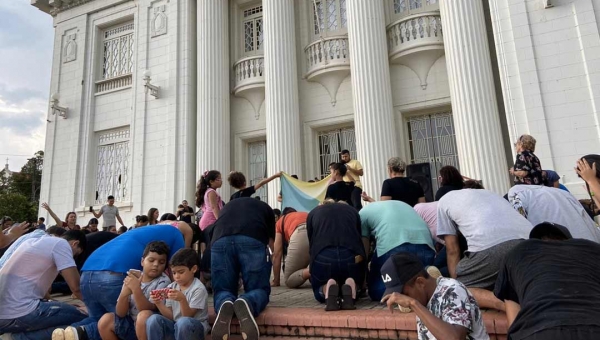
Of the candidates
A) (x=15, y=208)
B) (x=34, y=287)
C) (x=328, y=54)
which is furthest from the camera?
(x=15, y=208)

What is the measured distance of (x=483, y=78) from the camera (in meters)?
9.79

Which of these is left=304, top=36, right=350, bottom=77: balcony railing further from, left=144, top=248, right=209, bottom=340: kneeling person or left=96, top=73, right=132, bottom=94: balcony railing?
left=144, top=248, right=209, bottom=340: kneeling person

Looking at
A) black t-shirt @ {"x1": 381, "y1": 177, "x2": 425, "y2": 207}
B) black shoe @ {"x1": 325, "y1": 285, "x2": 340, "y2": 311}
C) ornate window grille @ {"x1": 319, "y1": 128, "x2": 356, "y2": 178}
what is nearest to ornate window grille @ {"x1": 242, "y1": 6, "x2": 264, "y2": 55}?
ornate window grille @ {"x1": 319, "y1": 128, "x2": 356, "y2": 178}

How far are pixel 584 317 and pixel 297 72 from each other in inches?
474

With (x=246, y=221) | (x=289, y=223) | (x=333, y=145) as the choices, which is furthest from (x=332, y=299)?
(x=333, y=145)

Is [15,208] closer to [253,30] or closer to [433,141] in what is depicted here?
[253,30]

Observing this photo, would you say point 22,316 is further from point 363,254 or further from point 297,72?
point 297,72

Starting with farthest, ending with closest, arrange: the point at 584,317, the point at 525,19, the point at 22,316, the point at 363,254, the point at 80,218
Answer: the point at 80,218
the point at 525,19
the point at 363,254
the point at 22,316
the point at 584,317

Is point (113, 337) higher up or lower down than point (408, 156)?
lower down

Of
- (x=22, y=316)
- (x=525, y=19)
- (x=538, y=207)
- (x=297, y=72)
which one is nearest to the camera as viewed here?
(x=538, y=207)

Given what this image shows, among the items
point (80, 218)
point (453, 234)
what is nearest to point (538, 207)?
point (453, 234)

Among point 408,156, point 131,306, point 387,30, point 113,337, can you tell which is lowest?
point 113,337

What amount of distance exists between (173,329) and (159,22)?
14033mm

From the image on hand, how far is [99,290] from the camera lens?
3670mm
